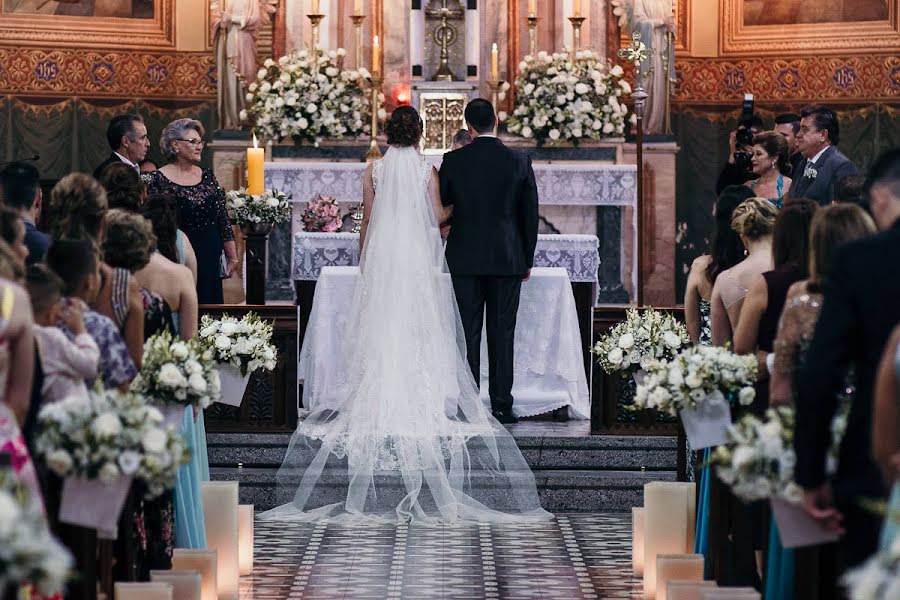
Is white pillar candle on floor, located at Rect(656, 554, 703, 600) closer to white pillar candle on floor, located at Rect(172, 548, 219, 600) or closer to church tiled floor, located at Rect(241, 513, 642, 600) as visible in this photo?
church tiled floor, located at Rect(241, 513, 642, 600)

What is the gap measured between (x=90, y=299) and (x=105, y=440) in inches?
36.0

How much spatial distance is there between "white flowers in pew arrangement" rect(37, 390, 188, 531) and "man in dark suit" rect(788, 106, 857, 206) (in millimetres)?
5331

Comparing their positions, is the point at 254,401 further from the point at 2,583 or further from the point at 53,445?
the point at 2,583

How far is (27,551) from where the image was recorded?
3436 millimetres

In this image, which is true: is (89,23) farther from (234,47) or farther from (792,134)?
(792,134)

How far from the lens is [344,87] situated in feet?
44.2

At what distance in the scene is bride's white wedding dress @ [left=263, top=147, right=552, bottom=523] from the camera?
909cm

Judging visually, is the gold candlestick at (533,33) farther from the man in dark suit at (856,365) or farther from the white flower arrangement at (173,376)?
the man in dark suit at (856,365)

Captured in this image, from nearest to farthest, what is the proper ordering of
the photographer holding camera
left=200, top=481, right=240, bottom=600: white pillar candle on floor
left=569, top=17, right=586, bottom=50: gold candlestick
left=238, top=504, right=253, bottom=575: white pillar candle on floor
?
left=200, top=481, right=240, bottom=600: white pillar candle on floor, left=238, top=504, right=253, bottom=575: white pillar candle on floor, the photographer holding camera, left=569, top=17, right=586, bottom=50: gold candlestick

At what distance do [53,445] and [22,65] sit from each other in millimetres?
11183

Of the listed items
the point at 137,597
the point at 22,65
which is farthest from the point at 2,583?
the point at 22,65

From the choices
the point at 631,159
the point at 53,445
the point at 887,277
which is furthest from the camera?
the point at 631,159

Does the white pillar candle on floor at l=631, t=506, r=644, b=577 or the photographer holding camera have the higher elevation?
the photographer holding camera

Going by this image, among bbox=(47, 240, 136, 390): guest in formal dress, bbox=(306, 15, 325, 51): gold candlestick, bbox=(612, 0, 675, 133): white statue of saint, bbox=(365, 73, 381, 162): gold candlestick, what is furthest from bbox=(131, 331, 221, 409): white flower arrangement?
bbox=(612, 0, 675, 133): white statue of saint
